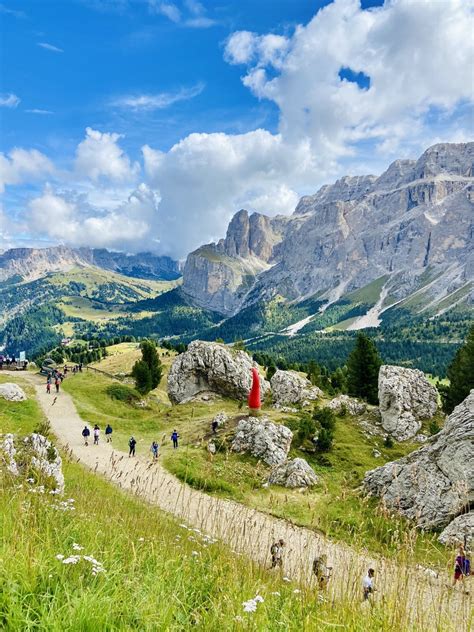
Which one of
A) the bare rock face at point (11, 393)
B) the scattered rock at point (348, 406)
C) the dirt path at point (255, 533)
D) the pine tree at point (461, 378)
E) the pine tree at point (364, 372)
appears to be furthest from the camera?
the pine tree at point (364, 372)

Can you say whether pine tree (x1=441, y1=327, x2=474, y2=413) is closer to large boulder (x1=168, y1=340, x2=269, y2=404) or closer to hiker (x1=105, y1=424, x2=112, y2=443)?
large boulder (x1=168, y1=340, x2=269, y2=404)

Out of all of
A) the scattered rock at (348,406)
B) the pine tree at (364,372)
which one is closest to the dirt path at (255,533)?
the scattered rock at (348,406)

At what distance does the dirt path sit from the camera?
517 cm

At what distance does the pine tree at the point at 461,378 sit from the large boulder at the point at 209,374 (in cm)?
2230

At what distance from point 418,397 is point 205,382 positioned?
1011 inches

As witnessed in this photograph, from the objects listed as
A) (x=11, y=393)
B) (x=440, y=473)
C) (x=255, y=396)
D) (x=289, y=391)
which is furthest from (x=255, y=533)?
(x=11, y=393)

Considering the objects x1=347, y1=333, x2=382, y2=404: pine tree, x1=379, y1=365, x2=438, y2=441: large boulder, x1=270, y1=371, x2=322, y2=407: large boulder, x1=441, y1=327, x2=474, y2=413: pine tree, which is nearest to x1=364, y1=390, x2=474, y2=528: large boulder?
x1=379, y1=365, x2=438, y2=441: large boulder

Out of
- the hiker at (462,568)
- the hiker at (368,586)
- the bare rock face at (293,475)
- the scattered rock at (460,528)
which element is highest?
the hiker at (368,586)

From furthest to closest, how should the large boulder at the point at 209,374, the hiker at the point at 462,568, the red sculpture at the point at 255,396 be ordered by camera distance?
the large boulder at the point at 209,374, the red sculpture at the point at 255,396, the hiker at the point at 462,568

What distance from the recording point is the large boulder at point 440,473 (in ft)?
67.2

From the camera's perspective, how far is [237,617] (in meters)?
4.04

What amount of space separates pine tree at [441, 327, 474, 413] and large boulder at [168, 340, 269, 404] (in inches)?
878

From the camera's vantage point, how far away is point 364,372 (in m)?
54.1

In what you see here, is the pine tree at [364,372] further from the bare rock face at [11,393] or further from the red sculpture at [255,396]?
the bare rock face at [11,393]
